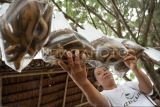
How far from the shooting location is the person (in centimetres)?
53

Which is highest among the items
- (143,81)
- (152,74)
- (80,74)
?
(80,74)

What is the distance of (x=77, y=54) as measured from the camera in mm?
473

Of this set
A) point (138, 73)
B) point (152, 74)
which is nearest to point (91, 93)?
point (138, 73)

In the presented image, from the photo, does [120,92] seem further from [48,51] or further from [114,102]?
[48,51]

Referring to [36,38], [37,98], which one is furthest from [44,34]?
[37,98]

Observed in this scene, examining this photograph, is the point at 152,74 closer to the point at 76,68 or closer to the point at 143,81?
the point at 143,81

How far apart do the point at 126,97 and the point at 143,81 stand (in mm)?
173

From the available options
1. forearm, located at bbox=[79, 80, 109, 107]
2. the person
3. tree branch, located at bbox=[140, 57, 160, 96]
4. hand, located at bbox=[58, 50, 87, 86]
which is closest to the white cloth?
the person

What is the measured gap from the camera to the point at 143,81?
83 cm

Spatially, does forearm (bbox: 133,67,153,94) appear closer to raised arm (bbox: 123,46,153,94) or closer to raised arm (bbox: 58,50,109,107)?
raised arm (bbox: 123,46,153,94)

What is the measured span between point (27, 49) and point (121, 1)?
2061 mm

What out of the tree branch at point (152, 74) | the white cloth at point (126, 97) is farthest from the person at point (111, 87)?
the tree branch at point (152, 74)

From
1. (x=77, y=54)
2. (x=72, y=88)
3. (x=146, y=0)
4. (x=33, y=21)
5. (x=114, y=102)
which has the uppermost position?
(x=146, y=0)

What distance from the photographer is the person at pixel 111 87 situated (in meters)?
0.53
